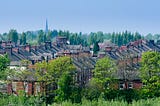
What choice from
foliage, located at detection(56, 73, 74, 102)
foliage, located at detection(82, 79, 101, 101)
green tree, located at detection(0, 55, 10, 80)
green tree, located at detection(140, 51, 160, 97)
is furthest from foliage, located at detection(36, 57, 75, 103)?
green tree, located at detection(140, 51, 160, 97)

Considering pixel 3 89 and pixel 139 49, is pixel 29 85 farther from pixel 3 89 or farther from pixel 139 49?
pixel 139 49

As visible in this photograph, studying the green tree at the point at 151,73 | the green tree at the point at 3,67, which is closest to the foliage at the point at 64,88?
the green tree at the point at 3,67

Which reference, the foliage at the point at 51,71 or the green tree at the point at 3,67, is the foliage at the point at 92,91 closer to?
the foliage at the point at 51,71

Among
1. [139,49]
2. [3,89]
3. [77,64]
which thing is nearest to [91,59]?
[77,64]

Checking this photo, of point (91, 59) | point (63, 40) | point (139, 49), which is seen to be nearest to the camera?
point (91, 59)

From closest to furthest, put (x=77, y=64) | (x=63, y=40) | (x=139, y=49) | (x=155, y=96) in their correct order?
(x=155, y=96) < (x=77, y=64) < (x=139, y=49) < (x=63, y=40)

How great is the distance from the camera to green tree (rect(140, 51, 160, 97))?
1668 inches

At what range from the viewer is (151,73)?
43.6 meters

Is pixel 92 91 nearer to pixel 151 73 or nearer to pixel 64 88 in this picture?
pixel 64 88

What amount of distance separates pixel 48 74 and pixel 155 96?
34.4 ft

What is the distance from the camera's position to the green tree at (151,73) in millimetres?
42375

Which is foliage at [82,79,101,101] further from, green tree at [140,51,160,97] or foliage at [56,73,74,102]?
green tree at [140,51,160,97]

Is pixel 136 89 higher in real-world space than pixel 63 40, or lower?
lower

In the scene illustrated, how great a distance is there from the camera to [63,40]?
108062 mm
